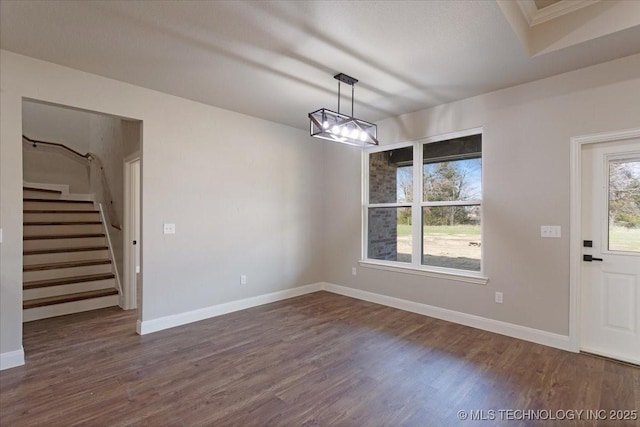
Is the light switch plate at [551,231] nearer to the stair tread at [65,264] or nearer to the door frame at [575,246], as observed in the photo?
the door frame at [575,246]

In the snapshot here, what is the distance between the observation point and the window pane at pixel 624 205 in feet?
9.04

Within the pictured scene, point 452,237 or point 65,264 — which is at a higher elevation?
point 452,237

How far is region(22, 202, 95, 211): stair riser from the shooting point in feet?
16.7

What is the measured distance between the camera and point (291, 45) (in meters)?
2.54

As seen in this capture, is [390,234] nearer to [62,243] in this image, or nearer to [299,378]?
[299,378]

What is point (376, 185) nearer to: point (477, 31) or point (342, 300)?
point (342, 300)

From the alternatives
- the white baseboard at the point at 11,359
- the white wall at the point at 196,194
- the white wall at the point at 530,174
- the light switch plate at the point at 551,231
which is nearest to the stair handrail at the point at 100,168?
the white wall at the point at 196,194

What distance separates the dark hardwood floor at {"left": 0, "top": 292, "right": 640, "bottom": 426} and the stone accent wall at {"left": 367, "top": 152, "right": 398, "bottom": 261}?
1277 millimetres

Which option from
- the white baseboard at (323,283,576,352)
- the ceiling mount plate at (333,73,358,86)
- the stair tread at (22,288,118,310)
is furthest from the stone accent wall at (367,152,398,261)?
the stair tread at (22,288,118,310)

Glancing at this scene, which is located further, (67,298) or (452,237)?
(67,298)

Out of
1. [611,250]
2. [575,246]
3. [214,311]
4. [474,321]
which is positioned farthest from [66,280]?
[611,250]

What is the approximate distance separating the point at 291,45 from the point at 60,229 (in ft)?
15.8

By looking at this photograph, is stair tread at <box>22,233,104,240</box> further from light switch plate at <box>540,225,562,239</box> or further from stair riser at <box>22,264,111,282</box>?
light switch plate at <box>540,225,562,239</box>

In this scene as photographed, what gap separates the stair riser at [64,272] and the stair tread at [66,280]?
2.5 inches
